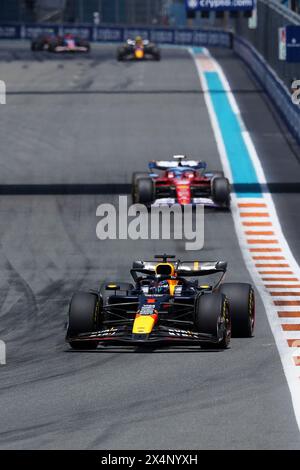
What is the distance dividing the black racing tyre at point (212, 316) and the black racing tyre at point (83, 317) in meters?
1.31

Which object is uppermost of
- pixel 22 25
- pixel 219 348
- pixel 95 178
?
pixel 219 348

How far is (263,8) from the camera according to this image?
6019 centimetres

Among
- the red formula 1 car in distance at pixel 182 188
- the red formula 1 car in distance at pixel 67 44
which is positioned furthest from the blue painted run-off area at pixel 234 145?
the red formula 1 car in distance at pixel 67 44

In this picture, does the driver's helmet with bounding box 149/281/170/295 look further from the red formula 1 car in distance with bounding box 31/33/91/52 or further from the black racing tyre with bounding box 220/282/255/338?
the red formula 1 car in distance with bounding box 31/33/91/52

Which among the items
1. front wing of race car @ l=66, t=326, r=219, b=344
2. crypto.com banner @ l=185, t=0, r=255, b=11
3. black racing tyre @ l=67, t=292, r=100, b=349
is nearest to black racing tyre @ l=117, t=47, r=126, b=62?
crypto.com banner @ l=185, t=0, r=255, b=11

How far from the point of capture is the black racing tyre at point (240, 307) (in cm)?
1908

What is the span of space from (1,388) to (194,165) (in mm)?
17453

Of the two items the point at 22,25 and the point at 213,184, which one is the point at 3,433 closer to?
the point at 213,184

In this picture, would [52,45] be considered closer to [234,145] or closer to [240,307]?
[234,145]

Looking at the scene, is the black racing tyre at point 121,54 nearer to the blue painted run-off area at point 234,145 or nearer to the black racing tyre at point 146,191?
the blue painted run-off area at point 234,145

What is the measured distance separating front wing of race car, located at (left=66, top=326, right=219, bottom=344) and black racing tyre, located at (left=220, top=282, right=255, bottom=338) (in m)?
0.99

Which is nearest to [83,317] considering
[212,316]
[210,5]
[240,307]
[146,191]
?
[212,316]

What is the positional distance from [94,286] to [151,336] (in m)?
6.61
